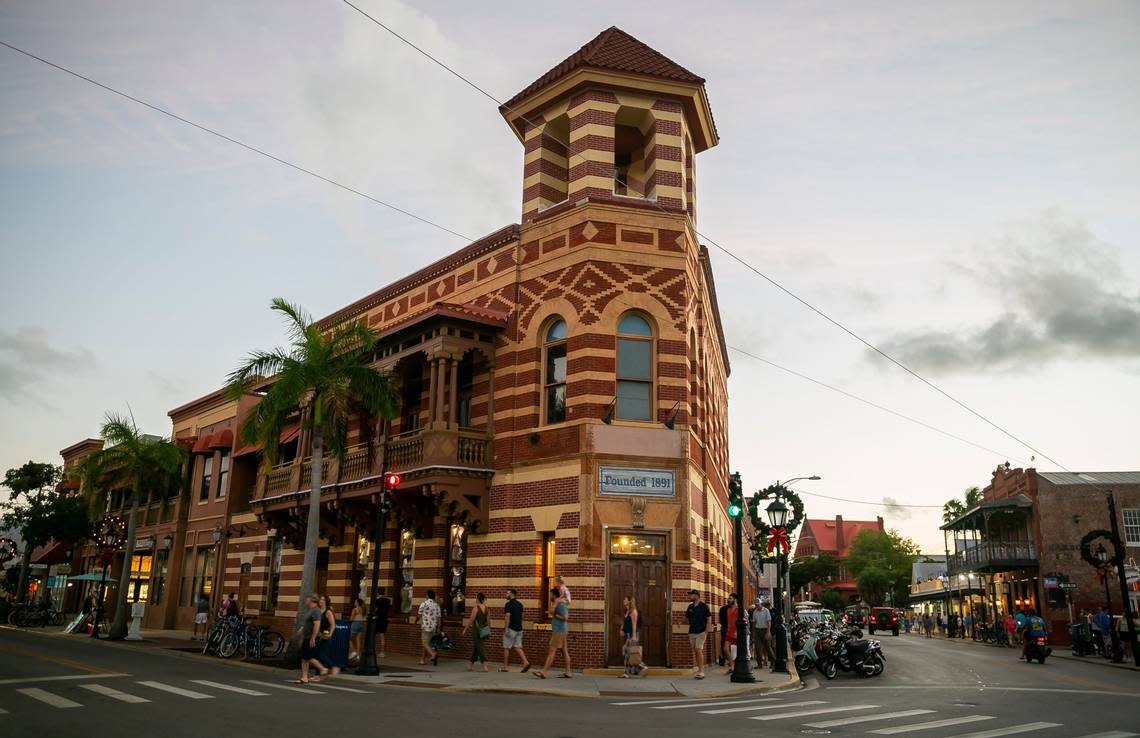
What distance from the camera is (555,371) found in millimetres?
21297

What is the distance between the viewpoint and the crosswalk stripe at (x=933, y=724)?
10742mm

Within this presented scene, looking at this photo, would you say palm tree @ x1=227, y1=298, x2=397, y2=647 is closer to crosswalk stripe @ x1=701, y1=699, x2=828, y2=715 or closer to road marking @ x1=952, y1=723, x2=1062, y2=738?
crosswalk stripe @ x1=701, y1=699, x2=828, y2=715

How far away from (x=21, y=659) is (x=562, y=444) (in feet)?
44.0

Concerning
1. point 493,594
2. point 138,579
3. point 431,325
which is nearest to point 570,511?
point 493,594

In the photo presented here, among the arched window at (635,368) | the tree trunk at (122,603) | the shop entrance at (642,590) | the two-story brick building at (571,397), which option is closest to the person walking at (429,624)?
the two-story brick building at (571,397)

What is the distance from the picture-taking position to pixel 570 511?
19.4m

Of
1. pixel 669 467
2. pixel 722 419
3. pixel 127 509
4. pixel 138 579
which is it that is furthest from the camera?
pixel 127 509

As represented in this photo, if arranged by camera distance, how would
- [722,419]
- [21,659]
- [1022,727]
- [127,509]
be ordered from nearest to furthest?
1. [1022,727]
2. [21,659]
3. [722,419]
4. [127,509]

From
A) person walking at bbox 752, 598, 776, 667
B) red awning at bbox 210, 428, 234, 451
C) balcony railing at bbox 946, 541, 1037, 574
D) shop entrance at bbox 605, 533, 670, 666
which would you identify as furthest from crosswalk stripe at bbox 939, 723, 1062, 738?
balcony railing at bbox 946, 541, 1037, 574

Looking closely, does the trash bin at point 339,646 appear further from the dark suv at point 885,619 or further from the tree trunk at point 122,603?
the dark suv at point 885,619

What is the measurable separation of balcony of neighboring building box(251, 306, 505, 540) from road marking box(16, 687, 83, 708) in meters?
9.43

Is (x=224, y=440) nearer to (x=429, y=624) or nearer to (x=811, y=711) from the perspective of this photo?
(x=429, y=624)

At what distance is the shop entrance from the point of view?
1868cm

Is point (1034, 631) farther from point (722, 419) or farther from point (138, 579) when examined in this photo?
point (138, 579)
